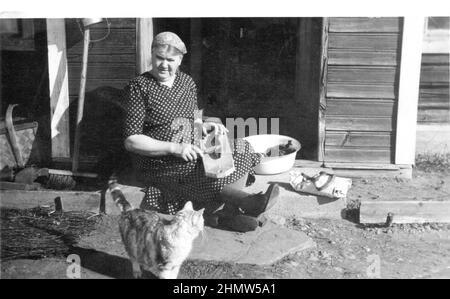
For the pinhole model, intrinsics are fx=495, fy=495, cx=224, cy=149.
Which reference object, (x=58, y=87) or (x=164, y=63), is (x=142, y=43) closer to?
(x=58, y=87)

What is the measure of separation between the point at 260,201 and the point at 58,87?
2.35 metres

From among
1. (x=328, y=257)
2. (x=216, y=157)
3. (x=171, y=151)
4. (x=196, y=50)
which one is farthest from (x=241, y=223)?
(x=196, y=50)

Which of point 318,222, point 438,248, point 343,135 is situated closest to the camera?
point 438,248

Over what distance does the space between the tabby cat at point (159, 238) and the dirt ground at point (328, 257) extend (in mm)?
314

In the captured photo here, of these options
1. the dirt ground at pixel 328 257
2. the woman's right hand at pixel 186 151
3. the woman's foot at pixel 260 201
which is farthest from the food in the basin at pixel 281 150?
the woman's right hand at pixel 186 151

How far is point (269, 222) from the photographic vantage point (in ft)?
13.0

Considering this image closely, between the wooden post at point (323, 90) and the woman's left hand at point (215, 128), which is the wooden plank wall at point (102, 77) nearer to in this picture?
the woman's left hand at point (215, 128)

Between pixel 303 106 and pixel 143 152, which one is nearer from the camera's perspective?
pixel 143 152

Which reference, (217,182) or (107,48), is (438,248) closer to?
(217,182)

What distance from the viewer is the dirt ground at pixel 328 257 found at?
3.28m

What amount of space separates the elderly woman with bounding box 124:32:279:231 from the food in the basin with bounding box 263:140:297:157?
101 centimetres

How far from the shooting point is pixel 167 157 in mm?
3549
